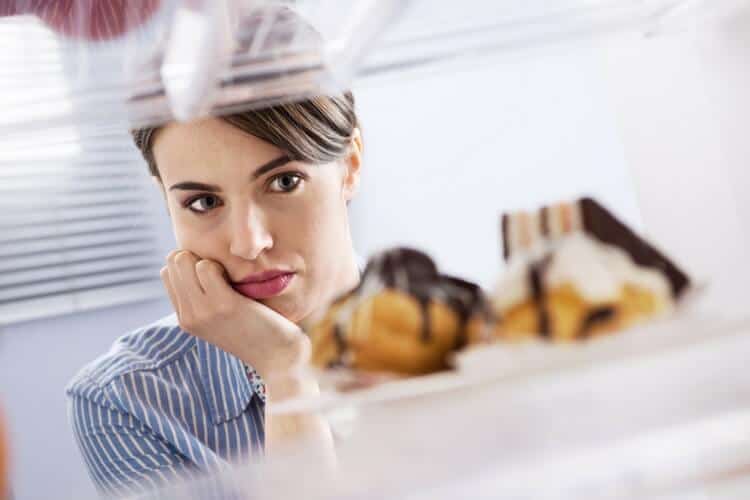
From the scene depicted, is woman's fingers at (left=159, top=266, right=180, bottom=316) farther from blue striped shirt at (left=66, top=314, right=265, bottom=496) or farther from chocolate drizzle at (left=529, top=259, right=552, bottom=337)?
chocolate drizzle at (left=529, top=259, right=552, bottom=337)

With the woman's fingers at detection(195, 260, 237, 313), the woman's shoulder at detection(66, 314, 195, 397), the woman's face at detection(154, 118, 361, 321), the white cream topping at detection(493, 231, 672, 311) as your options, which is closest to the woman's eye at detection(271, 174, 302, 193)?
the woman's face at detection(154, 118, 361, 321)

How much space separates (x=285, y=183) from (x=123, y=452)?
1.37 ft

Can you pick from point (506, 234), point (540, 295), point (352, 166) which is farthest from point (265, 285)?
point (540, 295)

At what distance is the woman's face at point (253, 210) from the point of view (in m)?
1.03

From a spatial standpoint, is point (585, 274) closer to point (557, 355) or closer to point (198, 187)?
point (557, 355)

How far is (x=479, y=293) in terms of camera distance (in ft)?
1.76

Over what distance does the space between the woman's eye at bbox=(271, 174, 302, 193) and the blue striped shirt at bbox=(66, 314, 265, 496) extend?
0.30m

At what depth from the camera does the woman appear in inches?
40.2

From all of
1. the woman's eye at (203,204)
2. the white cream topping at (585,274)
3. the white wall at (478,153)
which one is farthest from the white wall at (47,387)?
the white cream topping at (585,274)

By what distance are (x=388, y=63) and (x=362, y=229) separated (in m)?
1.76

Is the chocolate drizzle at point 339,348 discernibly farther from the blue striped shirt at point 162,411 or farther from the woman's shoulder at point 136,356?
the woman's shoulder at point 136,356

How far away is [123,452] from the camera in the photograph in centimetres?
117

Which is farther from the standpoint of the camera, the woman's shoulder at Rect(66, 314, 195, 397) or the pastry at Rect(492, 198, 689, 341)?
the woman's shoulder at Rect(66, 314, 195, 397)

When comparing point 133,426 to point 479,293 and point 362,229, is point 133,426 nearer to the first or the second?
point 479,293
